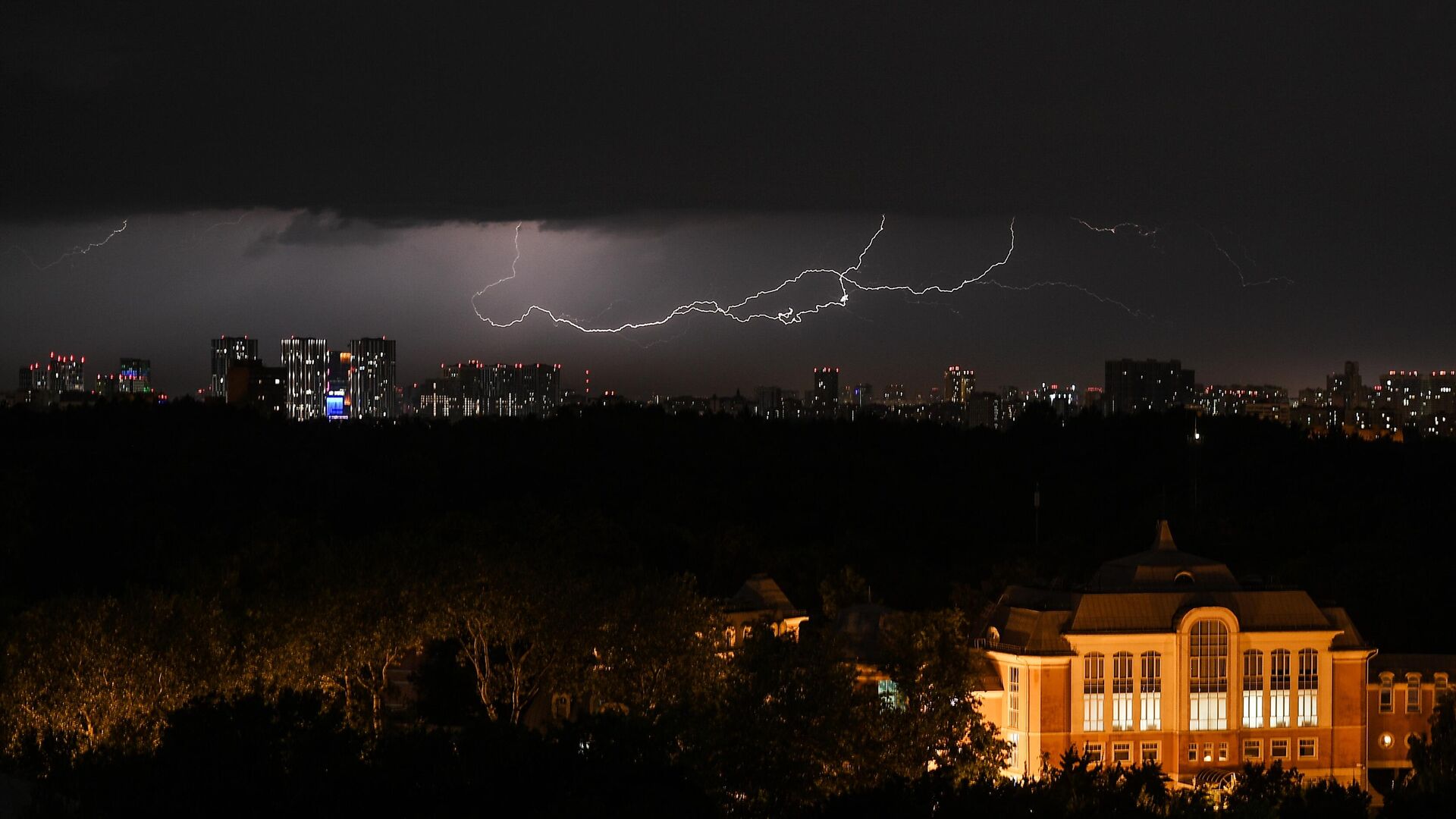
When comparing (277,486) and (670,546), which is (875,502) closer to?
(670,546)

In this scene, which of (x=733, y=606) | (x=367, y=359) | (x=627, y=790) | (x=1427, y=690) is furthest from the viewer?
(x=367, y=359)

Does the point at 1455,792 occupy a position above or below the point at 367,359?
below

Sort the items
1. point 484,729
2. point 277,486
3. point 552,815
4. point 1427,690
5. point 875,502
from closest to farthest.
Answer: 1. point 552,815
2. point 484,729
3. point 1427,690
4. point 277,486
5. point 875,502

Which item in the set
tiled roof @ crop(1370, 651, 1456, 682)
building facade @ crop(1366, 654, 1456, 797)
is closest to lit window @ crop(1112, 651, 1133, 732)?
building facade @ crop(1366, 654, 1456, 797)

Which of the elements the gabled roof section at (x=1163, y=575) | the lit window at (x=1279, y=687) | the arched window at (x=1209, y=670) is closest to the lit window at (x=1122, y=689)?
the arched window at (x=1209, y=670)

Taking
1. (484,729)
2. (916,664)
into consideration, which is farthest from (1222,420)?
(484,729)

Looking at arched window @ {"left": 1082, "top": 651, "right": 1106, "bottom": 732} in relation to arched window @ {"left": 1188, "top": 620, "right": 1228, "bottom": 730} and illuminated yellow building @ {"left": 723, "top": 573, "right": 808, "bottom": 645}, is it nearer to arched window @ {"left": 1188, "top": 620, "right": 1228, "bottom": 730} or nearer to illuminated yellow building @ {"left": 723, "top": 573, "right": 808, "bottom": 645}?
arched window @ {"left": 1188, "top": 620, "right": 1228, "bottom": 730}

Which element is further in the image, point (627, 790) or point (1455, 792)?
point (1455, 792)
